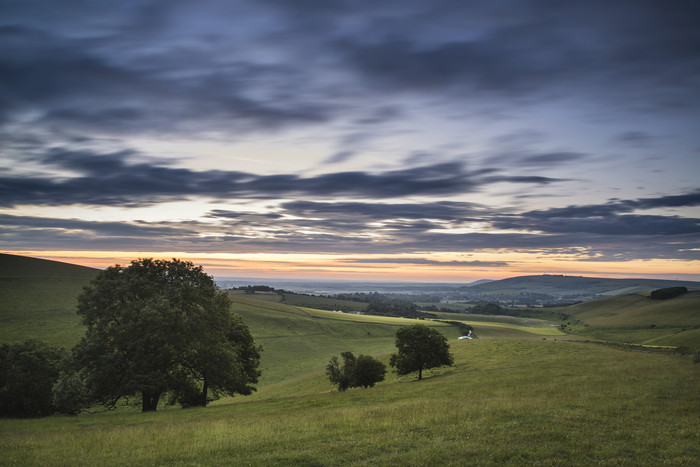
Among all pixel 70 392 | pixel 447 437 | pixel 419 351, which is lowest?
pixel 419 351

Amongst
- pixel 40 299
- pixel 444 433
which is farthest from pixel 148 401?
pixel 40 299

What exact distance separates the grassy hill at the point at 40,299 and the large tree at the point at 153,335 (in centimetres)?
5371

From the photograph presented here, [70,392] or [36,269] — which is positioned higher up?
Result: [36,269]

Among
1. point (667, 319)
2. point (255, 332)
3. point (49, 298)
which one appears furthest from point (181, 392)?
point (667, 319)

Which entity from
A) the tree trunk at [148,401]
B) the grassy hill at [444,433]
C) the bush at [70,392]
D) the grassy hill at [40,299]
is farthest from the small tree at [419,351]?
the grassy hill at [40,299]

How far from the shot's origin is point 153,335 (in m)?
33.4

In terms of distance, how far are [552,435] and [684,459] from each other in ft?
12.9

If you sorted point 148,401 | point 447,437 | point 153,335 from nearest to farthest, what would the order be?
point 447,437 → point 153,335 → point 148,401

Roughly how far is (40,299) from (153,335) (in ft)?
319

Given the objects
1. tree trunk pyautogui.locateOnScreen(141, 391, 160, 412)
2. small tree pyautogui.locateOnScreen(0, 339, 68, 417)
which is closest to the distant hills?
small tree pyautogui.locateOnScreen(0, 339, 68, 417)

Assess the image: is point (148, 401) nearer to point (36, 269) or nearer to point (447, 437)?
point (447, 437)

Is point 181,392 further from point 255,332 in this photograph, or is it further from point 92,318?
point 255,332

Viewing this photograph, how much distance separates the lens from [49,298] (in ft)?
350

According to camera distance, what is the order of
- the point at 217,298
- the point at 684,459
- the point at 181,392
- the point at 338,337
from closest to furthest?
1. the point at 684,459
2. the point at 181,392
3. the point at 217,298
4. the point at 338,337
